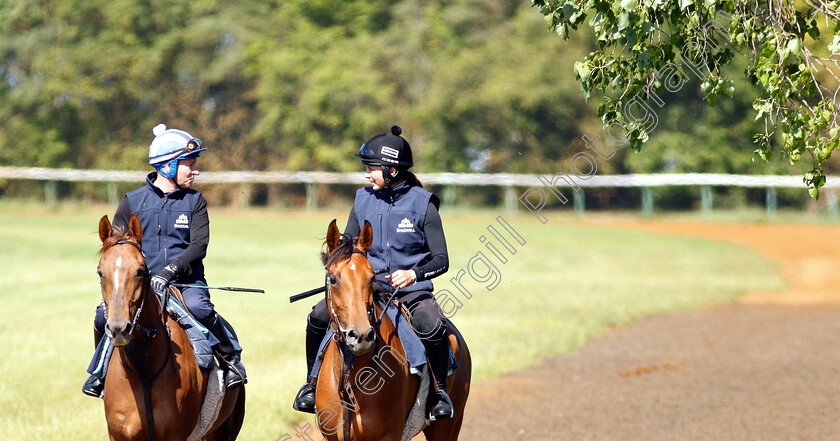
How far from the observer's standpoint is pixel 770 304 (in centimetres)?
1916

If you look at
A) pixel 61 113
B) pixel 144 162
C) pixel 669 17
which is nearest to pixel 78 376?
pixel 669 17

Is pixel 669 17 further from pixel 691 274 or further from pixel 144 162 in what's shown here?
pixel 144 162

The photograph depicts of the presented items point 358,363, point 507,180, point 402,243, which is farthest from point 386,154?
point 507,180

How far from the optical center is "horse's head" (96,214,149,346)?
5008 millimetres

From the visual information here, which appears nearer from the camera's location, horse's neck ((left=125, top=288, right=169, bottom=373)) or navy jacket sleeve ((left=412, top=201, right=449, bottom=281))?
horse's neck ((left=125, top=288, right=169, bottom=373))

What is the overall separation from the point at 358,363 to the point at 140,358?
134 cm

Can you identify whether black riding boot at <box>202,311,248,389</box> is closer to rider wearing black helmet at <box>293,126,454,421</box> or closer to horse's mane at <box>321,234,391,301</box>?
rider wearing black helmet at <box>293,126,454,421</box>

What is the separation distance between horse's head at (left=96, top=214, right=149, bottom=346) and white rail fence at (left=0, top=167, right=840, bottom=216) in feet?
81.5

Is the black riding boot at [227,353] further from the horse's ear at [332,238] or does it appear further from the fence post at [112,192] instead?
the fence post at [112,192]

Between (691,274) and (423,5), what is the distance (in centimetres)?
2276

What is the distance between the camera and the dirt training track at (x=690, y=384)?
9.55 meters

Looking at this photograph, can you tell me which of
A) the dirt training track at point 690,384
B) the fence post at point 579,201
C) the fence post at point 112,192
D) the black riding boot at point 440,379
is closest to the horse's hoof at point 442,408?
the black riding boot at point 440,379

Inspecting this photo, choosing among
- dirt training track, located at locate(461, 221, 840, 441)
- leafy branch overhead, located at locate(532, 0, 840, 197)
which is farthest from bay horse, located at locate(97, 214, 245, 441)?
dirt training track, located at locate(461, 221, 840, 441)

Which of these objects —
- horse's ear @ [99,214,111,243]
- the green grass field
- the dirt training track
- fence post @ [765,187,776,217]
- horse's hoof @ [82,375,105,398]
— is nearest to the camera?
horse's ear @ [99,214,111,243]
